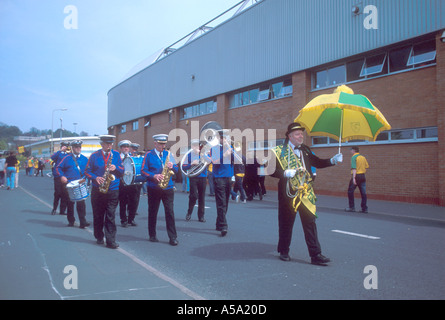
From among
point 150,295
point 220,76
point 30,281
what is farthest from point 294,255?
point 220,76

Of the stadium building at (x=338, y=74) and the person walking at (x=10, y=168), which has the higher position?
the stadium building at (x=338, y=74)

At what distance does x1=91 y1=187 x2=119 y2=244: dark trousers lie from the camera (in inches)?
251

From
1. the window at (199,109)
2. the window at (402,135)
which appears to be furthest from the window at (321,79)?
the window at (199,109)

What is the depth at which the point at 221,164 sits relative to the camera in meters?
7.51

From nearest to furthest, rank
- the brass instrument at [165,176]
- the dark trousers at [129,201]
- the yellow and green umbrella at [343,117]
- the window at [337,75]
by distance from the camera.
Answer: the yellow and green umbrella at [343,117], the brass instrument at [165,176], the dark trousers at [129,201], the window at [337,75]

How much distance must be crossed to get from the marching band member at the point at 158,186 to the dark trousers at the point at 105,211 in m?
0.65

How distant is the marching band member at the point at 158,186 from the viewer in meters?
6.56

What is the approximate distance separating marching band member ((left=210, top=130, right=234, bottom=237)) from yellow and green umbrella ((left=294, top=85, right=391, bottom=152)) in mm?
2118

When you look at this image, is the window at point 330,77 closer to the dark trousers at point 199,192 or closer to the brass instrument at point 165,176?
the dark trousers at point 199,192

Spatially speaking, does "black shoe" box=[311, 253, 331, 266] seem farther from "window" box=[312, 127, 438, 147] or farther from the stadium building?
"window" box=[312, 127, 438, 147]

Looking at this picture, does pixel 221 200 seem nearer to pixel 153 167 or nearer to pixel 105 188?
pixel 153 167

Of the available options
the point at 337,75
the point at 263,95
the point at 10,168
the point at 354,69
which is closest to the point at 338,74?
the point at 337,75

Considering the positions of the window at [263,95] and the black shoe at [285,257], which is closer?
the black shoe at [285,257]
